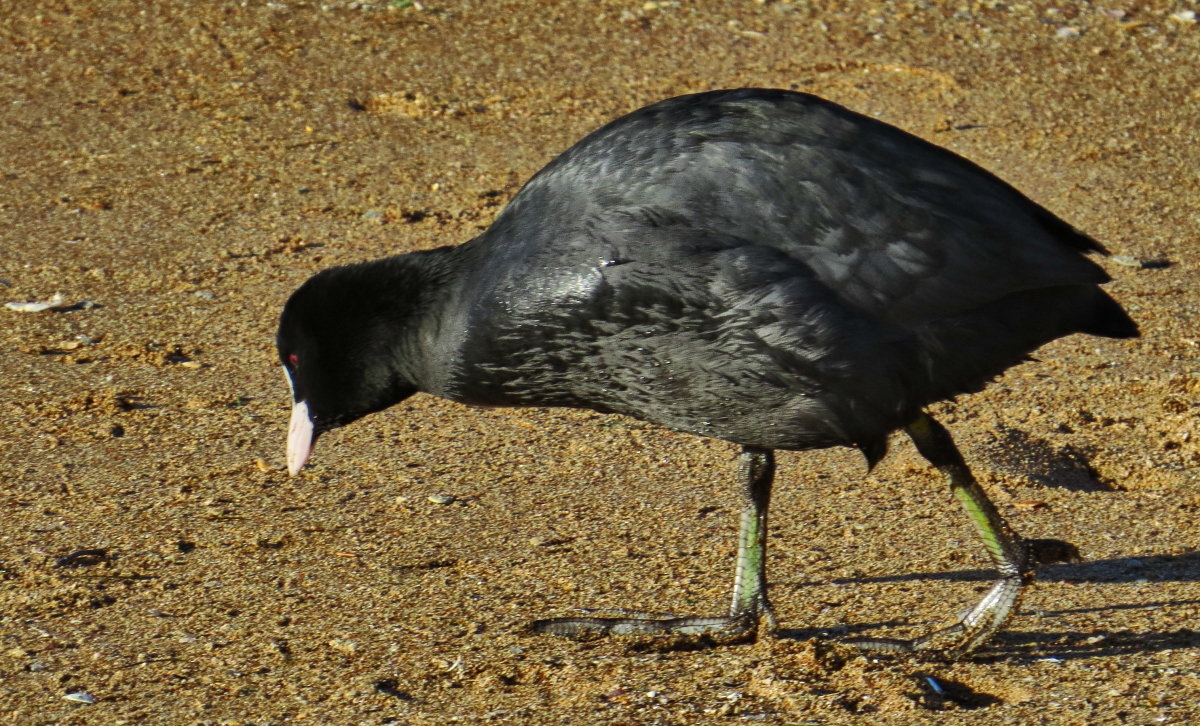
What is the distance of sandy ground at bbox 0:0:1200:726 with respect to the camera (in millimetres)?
3850

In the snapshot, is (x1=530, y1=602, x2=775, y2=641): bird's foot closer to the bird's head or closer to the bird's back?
the bird's back

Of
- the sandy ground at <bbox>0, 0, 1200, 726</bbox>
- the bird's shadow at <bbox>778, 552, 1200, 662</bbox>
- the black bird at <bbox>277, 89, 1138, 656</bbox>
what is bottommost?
the sandy ground at <bbox>0, 0, 1200, 726</bbox>

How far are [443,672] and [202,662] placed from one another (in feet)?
2.02

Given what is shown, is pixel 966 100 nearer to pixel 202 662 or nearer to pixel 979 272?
pixel 979 272

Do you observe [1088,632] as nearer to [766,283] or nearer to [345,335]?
[766,283]

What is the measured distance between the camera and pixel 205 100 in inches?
316

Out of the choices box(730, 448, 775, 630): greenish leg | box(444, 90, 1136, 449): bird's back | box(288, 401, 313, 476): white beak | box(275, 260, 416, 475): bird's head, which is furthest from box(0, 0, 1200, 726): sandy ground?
box(444, 90, 1136, 449): bird's back

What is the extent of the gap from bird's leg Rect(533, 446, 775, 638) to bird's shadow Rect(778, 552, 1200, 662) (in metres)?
0.12

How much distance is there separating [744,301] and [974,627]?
3.69 ft

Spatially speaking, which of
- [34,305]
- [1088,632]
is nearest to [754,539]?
[1088,632]

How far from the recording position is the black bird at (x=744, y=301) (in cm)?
376

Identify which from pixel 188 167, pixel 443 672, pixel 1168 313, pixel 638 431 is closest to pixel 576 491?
pixel 638 431

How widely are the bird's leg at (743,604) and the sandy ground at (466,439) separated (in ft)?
0.19

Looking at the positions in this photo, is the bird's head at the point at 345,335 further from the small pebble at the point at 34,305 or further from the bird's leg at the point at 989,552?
the small pebble at the point at 34,305
